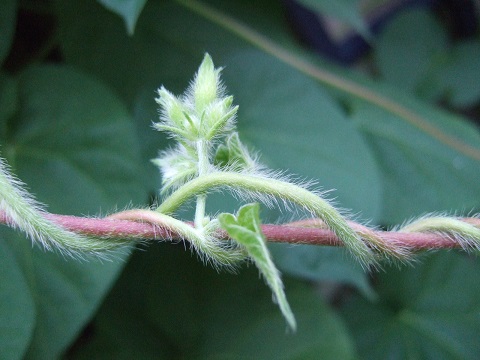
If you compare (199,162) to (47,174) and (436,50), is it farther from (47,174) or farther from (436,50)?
(436,50)

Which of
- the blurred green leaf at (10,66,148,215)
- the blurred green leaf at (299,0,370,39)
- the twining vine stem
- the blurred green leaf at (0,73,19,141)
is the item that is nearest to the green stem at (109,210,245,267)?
the twining vine stem

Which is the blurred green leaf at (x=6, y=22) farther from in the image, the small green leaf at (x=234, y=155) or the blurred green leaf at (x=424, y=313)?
the blurred green leaf at (x=424, y=313)

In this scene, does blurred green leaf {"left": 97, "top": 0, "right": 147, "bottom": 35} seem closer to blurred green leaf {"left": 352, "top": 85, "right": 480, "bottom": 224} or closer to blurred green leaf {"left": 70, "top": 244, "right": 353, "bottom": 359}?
blurred green leaf {"left": 70, "top": 244, "right": 353, "bottom": 359}

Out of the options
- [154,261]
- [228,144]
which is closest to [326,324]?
[154,261]

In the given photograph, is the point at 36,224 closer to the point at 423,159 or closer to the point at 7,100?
the point at 7,100

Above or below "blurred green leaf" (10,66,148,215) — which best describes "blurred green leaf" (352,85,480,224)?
above

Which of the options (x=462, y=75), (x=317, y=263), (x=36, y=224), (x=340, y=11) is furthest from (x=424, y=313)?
(x=36, y=224)
